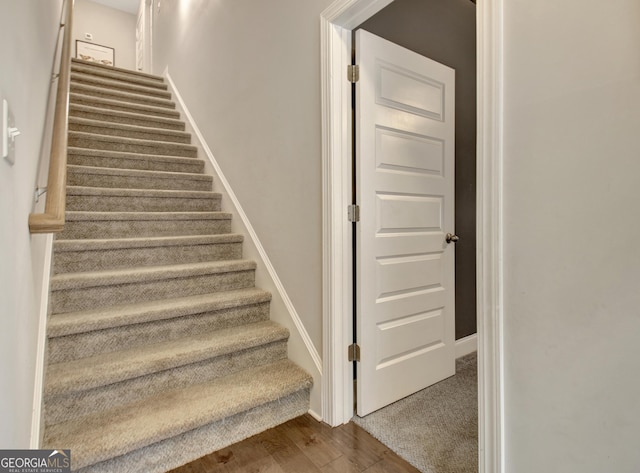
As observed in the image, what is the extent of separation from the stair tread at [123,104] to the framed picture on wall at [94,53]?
321 centimetres

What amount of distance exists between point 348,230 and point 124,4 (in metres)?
7.08

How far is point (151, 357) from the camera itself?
163cm

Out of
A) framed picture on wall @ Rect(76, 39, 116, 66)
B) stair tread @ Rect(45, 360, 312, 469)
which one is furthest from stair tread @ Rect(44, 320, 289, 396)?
framed picture on wall @ Rect(76, 39, 116, 66)

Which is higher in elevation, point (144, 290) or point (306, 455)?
point (144, 290)

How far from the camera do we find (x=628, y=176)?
80 cm

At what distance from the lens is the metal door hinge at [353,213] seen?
1.74m

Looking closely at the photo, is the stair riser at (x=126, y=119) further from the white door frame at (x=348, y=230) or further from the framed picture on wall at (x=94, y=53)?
the framed picture on wall at (x=94, y=53)

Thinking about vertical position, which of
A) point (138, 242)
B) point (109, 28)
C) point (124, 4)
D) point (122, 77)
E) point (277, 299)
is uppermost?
point (124, 4)

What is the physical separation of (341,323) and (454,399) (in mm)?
872

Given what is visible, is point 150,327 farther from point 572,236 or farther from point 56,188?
point 572,236

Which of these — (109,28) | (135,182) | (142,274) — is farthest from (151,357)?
(109,28)

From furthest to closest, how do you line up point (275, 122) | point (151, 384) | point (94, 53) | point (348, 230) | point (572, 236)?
point (94, 53) → point (275, 122) → point (348, 230) → point (151, 384) → point (572, 236)

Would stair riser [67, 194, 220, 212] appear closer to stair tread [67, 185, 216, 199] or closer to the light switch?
stair tread [67, 185, 216, 199]

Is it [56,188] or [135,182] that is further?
[135,182]
